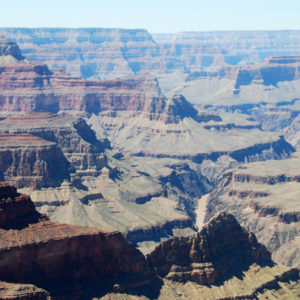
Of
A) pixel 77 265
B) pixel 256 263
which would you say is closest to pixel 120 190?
pixel 256 263

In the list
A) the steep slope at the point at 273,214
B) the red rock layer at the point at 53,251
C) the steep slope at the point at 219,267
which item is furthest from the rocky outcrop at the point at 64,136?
the red rock layer at the point at 53,251

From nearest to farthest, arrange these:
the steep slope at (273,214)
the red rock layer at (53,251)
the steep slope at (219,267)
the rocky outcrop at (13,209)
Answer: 1. the red rock layer at (53,251)
2. the rocky outcrop at (13,209)
3. the steep slope at (219,267)
4. the steep slope at (273,214)

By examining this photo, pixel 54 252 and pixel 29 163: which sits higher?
pixel 54 252

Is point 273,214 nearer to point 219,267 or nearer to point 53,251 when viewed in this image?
point 219,267

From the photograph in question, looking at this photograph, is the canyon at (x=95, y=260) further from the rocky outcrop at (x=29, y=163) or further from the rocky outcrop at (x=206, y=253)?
the rocky outcrop at (x=29, y=163)

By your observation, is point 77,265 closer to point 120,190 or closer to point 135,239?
point 135,239

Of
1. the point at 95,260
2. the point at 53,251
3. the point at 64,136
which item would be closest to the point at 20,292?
the point at 53,251

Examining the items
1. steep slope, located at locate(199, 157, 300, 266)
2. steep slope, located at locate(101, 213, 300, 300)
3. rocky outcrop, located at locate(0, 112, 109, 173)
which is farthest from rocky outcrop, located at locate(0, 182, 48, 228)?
rocky outcrop, located at locate(0, 112, 109, 173)

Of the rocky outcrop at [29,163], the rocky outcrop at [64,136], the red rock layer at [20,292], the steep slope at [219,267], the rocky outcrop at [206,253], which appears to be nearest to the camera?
the red rock layer at [20,292]
